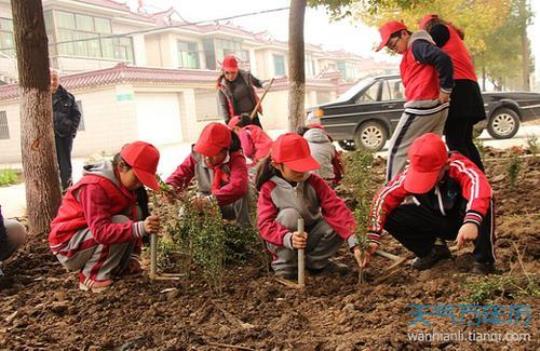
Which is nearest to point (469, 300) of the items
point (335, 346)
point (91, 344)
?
point (335, 346)

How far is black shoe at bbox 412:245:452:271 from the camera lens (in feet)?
9.77

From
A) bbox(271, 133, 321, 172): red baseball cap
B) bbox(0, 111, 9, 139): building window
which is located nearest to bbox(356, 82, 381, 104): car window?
bbox(271, 133, 321, 172): red baseball cap

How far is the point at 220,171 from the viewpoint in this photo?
3639 mm

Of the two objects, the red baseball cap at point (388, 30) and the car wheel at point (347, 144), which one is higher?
the red baseball cap at point (388, 30)

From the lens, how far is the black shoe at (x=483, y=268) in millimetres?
2676

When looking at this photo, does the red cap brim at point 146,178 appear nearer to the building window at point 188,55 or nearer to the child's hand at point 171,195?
the child's hand at point 171,195

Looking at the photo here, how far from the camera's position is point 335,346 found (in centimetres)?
197

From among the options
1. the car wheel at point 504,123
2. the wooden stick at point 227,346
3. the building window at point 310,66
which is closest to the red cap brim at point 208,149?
the wooden stick at point 227,346

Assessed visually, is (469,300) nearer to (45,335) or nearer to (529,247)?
(529,247)

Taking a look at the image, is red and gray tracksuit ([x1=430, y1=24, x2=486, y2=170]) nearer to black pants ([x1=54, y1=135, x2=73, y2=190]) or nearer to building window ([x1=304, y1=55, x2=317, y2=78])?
black pants ([x1=54, y1=135, x2=73, y2=190])

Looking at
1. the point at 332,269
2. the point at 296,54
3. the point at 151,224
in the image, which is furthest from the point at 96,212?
the point at 296,54

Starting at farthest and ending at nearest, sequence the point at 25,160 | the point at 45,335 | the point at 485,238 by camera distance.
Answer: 1. the point at 25,160
2. the point at 485,238
3. the point at 45,335

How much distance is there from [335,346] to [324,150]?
2.67m

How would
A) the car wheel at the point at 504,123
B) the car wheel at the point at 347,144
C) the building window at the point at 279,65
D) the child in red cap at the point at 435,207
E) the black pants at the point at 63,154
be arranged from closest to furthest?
the child in red cap at the point at 435,207, the black pants at the point at 63,154, the car wheel at the point at 504,123, the car wheel at the point at 347,144, the building window at the point at 279,65
